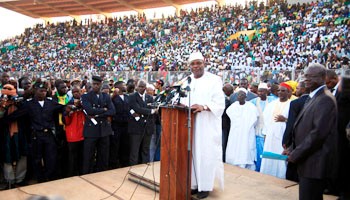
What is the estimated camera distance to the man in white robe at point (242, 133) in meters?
6.46

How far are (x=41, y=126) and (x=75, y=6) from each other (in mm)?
39986

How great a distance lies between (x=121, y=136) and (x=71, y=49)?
30.0 metres

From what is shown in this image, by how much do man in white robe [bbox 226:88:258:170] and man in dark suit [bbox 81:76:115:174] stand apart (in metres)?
2.62

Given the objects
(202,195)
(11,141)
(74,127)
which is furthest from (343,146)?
(11,141)

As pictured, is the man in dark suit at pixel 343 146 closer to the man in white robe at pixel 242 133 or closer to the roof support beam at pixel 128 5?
the man in white robe at pixel 242 133

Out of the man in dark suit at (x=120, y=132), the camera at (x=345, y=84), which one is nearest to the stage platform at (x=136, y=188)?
the man in dark suit at (x=120, y=132)

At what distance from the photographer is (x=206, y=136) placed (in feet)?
13.1

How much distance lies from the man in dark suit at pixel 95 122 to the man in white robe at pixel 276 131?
305 cm

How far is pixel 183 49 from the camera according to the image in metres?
25.0

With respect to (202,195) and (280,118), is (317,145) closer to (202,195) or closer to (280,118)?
(202,195)

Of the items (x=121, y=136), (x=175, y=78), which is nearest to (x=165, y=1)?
(x=175, y=78)

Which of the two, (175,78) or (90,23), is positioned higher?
(90,23)

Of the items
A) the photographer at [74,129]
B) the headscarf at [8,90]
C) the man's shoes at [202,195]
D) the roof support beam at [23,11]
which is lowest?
the man's shoes at [202,195]

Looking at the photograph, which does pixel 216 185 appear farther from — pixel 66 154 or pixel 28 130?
pixel 28 130
